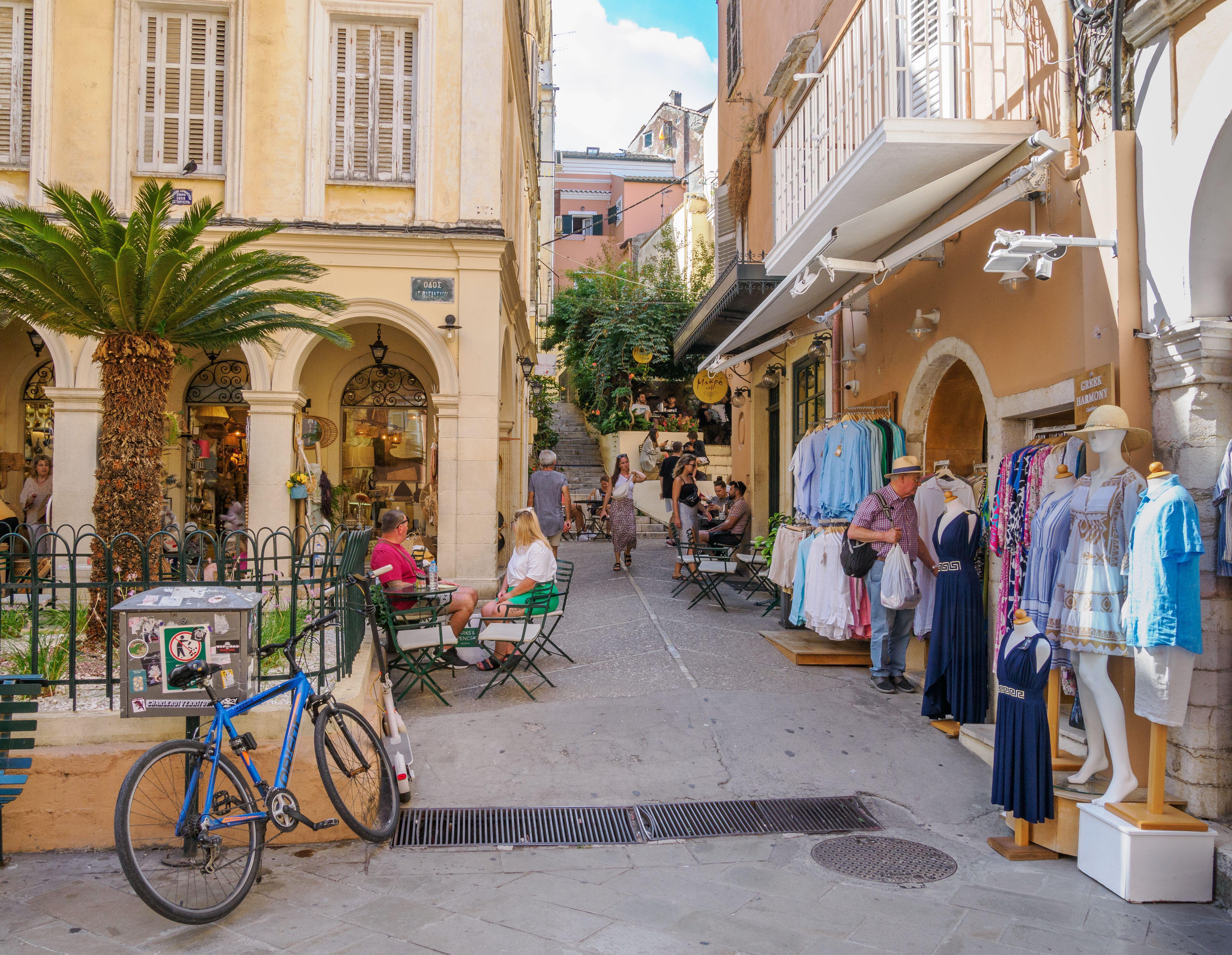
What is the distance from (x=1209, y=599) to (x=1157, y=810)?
105 cm

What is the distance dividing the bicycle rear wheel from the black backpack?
4622mm

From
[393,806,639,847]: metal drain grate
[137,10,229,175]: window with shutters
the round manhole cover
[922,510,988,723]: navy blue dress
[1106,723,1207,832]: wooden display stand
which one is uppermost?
[137,10,229,175]: window with shutters

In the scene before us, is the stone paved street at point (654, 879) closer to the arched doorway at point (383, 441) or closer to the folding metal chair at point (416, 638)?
the folding metal chair at point (416, 638)

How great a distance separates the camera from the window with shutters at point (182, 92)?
35.6ft

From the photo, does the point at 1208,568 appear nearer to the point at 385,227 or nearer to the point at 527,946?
the point at 527,946

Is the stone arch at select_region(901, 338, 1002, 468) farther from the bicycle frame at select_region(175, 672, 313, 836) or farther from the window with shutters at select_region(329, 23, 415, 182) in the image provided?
the window with shutters at select_region(329, 23, 415, 182)

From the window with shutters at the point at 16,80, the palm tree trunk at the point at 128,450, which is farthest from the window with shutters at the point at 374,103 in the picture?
the palm tree trunk at the point at 128,450

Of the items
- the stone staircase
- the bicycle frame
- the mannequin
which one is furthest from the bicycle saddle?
the stone staircase

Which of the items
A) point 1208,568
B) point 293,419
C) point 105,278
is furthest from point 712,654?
point 293,419

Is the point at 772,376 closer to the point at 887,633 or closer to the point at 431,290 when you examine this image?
the point at 431,290

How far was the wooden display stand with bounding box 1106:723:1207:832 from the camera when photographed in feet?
12.6

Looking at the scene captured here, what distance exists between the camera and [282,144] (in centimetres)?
1073

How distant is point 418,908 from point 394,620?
3.14 meters

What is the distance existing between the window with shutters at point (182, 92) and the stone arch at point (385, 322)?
7.66ft
